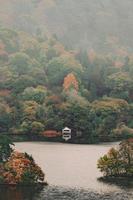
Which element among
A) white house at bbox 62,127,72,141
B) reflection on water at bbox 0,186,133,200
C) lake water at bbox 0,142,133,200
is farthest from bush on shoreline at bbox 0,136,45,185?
white house at bbox 62,127,72,141

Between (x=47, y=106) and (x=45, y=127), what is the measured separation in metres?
11.2

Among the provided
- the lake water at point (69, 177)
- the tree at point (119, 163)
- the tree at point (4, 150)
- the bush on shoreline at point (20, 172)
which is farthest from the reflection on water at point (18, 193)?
the tree at point (119, 163)

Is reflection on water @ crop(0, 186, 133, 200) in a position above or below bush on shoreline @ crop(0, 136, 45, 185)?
below

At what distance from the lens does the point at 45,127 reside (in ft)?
547

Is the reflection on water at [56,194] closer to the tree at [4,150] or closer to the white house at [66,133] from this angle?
the tree at [4,150]

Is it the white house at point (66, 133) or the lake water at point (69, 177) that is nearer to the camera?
the lake water at point (69, 177)

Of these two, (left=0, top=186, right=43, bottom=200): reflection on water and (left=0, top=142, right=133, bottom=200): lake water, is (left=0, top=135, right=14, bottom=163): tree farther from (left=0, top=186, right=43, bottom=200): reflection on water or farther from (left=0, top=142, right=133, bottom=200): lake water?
(left=0, top=142, right=133, bottom=200): lake water

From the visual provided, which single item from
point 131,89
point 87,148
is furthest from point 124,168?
point 131,89

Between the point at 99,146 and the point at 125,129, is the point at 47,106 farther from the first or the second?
the point at 99,146

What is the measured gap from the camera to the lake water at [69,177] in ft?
306

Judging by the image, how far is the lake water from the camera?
93.2m

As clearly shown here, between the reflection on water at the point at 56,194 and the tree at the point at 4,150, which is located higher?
the tree at the point at 4,150

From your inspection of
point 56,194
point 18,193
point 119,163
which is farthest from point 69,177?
point 18,193

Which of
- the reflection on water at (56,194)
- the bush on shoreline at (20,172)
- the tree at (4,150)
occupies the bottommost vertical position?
the reflection on water at (56,194)
